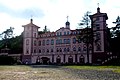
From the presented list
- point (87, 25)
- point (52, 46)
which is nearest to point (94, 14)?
point (87, 25)

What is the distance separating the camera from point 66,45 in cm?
8150

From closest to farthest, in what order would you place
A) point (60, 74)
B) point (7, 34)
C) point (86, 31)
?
point (60, 74) < point (86, 31) < point (7, 34)

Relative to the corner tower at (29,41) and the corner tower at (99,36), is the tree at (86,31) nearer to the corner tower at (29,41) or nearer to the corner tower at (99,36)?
the corner tower at (99,36)

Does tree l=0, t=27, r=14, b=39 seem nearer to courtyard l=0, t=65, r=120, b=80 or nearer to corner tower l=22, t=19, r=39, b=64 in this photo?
corner tower l=22, t=19, r=39, b=64

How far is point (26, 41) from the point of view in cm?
8906

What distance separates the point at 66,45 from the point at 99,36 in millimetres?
15105

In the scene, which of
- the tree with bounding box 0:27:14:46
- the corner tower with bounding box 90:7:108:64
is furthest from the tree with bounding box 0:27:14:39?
the corner tower with bounding box 90:7:108:64

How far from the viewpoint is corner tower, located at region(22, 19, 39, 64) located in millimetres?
86812

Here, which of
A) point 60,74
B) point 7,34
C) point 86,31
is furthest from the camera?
point 7,34

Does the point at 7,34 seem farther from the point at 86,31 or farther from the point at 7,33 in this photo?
the point at 86,31

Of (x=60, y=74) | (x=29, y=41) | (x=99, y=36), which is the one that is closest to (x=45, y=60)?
(x=29, y=41)

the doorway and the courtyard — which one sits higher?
the doorway

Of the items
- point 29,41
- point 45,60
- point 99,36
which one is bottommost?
point 45,60

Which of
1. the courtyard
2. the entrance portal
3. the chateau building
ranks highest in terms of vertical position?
the chateau building
